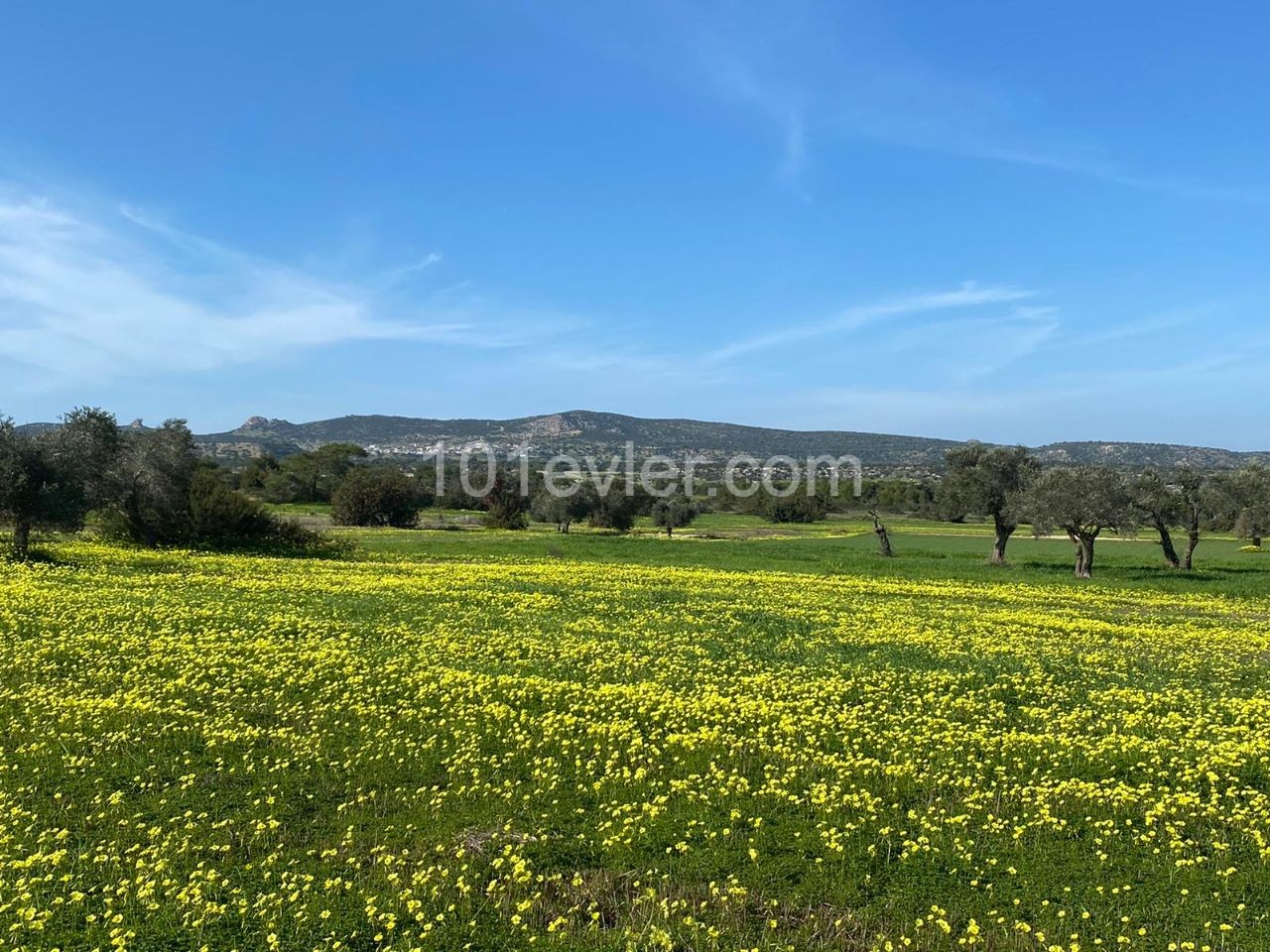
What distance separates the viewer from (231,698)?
13.7 meters

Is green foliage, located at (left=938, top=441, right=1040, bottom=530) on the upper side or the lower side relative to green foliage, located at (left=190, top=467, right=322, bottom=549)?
upper

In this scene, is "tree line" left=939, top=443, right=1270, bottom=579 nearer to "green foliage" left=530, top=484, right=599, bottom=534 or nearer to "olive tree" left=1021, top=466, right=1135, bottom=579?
"olive tree" left=1021, top=466, right=1135, bottom=579

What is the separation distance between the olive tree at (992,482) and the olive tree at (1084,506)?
5219mm

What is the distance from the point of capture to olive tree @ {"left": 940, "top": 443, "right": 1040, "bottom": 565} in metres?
56.3

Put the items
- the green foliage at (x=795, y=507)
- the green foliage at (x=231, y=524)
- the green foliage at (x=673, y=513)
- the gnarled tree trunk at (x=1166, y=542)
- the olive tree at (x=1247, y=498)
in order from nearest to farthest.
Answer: the green foliage at (x=231, y=524) → the gnarled tree trunk at (x=1166, y=542) → the olive tree at (x=1247, y=498) → the green foliage at (x=673, y=513) → the green foliage at (x=795, y=507)

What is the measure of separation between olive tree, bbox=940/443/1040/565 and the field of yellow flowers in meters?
37.7

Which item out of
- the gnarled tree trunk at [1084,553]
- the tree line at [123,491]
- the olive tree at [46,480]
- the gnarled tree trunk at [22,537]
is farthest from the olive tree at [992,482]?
the gnarled tree trunk at [22,537]

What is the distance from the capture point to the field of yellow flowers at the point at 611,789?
746 cm

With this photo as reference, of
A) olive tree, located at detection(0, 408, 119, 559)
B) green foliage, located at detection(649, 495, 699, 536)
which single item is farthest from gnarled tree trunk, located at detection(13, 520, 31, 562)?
green foliage, located at detection(649, 495, 699, 536)

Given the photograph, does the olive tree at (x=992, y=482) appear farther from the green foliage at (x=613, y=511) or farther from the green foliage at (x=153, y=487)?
the green foliage at (x=153, y=487)

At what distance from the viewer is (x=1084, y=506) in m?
48.1

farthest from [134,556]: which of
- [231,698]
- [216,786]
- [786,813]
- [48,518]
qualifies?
[786,813]

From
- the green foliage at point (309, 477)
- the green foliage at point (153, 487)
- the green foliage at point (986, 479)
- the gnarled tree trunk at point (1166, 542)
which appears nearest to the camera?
the green foliage at point (153, 487)

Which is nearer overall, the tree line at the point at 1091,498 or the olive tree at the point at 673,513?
the tree line at the point at 1091,498
